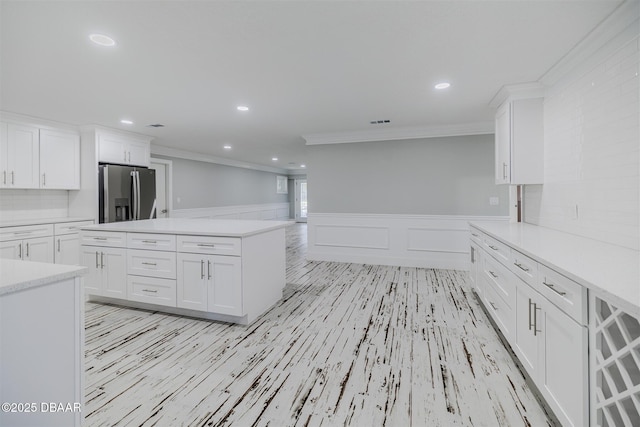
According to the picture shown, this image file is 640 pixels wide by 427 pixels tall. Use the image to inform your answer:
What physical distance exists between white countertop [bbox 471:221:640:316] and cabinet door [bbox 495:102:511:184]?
3.39 feet

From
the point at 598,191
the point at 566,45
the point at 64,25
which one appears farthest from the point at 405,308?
the point at 64,25

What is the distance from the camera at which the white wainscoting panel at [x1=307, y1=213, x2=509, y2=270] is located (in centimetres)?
516

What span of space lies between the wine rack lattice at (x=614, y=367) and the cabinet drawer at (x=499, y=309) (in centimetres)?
95

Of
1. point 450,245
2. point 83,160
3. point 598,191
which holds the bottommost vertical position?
point 450,245

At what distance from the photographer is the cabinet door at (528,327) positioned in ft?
5.87

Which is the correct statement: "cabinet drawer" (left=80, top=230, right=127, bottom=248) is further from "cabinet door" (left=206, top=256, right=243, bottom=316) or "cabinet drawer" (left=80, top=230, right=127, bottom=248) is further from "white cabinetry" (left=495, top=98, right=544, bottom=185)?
"white cabinetry" (left=495, top=98, right=544, bottom=185)

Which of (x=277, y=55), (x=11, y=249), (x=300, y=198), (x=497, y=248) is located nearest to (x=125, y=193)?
(x=11, y=249)

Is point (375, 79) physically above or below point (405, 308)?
above

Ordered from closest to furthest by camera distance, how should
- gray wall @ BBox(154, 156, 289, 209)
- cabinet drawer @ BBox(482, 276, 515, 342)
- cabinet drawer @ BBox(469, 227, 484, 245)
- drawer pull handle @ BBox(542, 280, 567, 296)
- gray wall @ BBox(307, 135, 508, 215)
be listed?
drawer pull handle @ BBox(542, 280, 567, 296)
cabinet drawer @ BBox(482, 276, 515, 342)
cabinet drawer @ BBox(469, 227, 484, 245)
gray wall @ BBox(307, 135, 508, 215)
gray wall @ BBox(154, 156, 289, 209)

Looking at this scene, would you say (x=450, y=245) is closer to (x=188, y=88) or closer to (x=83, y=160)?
(x=188, y=88)

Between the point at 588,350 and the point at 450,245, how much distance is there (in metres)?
4.01

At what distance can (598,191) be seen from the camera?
87.7 inches

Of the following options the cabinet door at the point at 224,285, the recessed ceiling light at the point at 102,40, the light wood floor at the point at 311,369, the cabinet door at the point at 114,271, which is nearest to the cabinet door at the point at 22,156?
the cabinet door at the point at 114,271

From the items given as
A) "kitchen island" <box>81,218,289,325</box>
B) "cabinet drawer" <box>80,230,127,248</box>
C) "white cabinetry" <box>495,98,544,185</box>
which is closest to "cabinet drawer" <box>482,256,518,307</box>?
"white cabinetry" <box>495,98,544,185</box>
